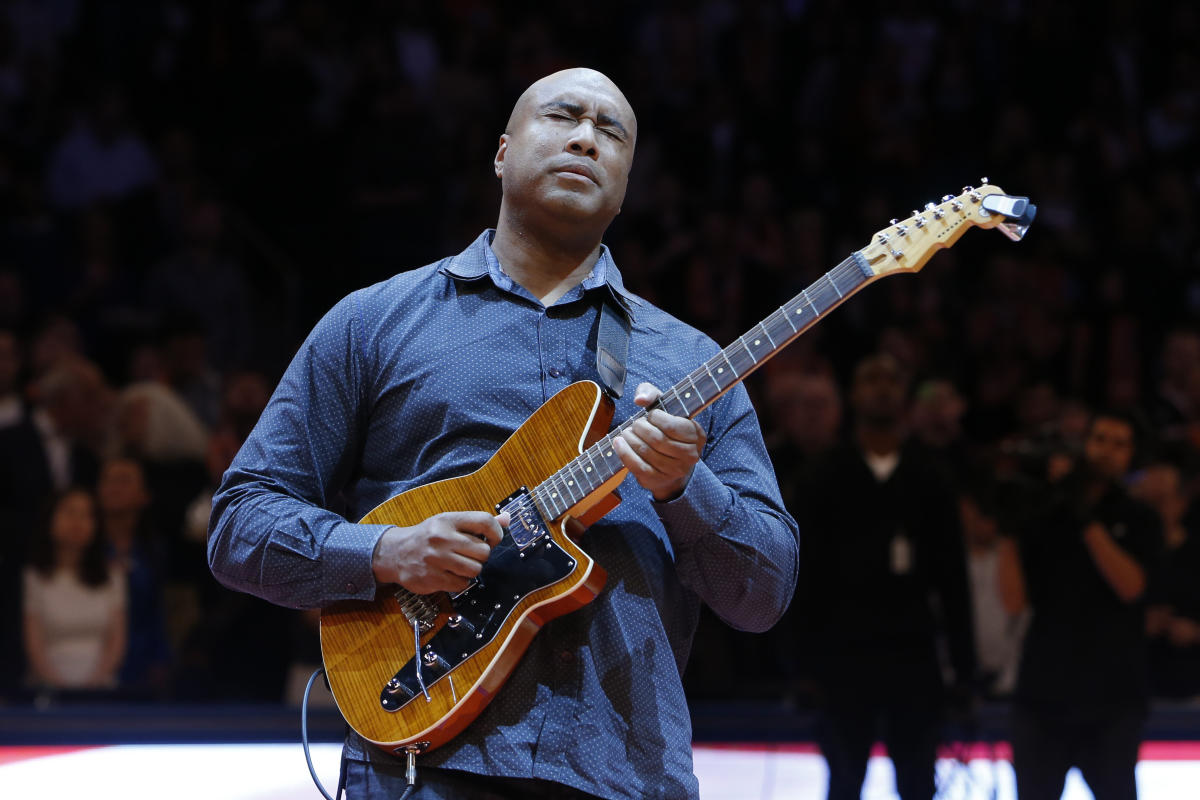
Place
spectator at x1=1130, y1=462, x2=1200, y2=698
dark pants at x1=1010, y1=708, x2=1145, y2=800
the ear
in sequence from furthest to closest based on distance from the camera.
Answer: spectator at x1=1130, y1=462, x2=1200, y2=698 < dark pants at x1=1010, y1=708, x2=1145, y2=800 < the ear

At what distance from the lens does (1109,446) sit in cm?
553

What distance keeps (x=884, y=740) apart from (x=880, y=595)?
1.78ft

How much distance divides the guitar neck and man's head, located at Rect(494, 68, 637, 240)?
45cm

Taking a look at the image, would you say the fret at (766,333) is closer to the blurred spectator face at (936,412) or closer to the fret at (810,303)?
the fret at (810,303)

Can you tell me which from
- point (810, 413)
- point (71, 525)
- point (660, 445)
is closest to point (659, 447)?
point (660, 445)

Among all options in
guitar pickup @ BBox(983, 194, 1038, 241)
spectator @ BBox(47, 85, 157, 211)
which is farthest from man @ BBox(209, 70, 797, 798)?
spectator @ BBox(47, 85, 157, 211)

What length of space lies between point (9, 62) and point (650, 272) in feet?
15.1

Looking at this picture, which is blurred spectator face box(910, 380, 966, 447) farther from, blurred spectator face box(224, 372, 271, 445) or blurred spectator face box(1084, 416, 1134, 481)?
blurred spectator face box(224, 372, 271, 445)

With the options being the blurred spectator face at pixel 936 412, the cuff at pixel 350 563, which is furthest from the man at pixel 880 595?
the cuff at pixel 350 563

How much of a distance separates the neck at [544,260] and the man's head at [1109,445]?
3.27 m

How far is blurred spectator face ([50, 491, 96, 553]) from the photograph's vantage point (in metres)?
6.34

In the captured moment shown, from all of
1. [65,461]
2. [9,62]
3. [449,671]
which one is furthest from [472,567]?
[9,62]

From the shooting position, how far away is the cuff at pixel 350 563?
2.53m

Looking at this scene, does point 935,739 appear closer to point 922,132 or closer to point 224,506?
point 224,506
